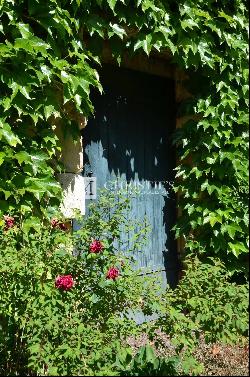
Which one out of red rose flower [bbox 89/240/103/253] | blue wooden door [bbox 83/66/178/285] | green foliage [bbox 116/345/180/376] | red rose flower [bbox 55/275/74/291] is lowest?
green foliage [bbox 116/345/180/376]

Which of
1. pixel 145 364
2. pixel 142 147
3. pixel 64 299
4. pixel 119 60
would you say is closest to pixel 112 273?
pixel 64 299

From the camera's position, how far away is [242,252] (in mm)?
4883

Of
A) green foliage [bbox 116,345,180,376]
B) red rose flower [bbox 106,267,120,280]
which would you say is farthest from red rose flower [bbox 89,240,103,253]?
green foliage [bbox 116,345,180,376]

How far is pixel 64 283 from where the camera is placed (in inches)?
119

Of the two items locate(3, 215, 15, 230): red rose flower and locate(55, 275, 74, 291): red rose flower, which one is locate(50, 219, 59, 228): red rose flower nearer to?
locate(3, 215, 15, 230): red rose flower

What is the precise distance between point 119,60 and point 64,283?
6.66ft

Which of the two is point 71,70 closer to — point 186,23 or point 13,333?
point 186,23

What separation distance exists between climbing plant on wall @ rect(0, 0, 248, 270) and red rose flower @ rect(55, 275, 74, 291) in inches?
25.6

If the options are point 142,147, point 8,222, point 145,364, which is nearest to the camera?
point 145,364

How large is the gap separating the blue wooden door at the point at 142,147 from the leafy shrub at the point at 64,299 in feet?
5.19

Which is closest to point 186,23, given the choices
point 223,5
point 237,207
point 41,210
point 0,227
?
point 223,5

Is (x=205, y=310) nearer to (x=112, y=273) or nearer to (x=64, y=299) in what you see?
(x=112, y=273)

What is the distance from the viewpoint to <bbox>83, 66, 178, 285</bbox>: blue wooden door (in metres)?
4.95

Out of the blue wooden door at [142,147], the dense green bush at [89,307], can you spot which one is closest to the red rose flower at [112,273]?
the dense green bush at [89,307]
